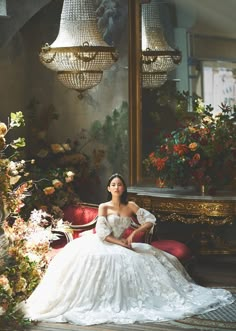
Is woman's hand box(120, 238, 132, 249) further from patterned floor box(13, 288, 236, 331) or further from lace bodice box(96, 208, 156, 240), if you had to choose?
patterned floor box(13, 288, 236, 331)

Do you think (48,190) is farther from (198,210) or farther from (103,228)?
(198,210)

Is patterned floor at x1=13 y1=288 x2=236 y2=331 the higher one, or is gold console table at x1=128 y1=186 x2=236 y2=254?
gold console table at x1=128 y1=186 x2=236 y2=254

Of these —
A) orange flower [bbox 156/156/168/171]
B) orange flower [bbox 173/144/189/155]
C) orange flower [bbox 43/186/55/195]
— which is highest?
orange flower [bbox 173/144/189/155]

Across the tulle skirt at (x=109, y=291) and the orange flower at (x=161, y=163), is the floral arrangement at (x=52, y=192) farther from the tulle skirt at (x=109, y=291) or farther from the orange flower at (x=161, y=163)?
the tulle skirt at (x=109, y=291)

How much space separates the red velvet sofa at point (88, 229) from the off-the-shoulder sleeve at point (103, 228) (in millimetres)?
578

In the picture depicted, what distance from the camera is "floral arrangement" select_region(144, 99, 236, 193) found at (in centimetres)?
973

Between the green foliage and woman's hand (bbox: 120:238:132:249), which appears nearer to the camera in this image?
woman's hand (bbox: 120:238:132:249)

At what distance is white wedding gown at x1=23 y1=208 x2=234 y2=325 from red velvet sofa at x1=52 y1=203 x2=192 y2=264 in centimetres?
62

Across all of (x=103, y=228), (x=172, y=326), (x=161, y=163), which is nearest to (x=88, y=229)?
(x=103, y=228)

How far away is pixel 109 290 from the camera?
7945mm

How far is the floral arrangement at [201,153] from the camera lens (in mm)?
9734

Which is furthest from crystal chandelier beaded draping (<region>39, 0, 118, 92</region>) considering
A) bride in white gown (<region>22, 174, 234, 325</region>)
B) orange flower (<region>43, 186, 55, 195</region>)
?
bride in white gown (<region>22, 174, 234, 325</region>)

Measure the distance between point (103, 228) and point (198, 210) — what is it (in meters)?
1.64

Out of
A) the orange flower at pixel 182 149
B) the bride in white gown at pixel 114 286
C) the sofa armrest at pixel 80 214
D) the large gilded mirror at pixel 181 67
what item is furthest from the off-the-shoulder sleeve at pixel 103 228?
the large gilded mirror at pixel 181 67
